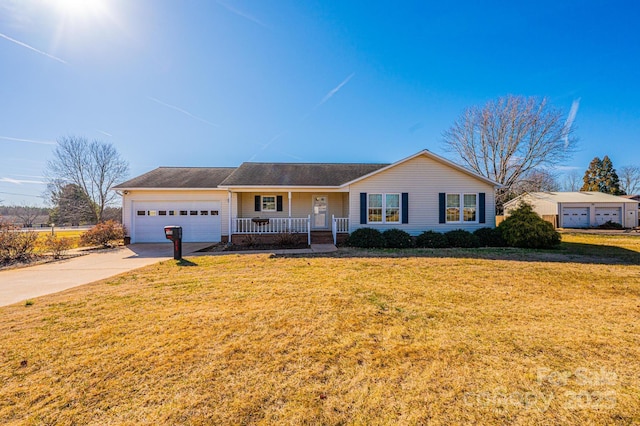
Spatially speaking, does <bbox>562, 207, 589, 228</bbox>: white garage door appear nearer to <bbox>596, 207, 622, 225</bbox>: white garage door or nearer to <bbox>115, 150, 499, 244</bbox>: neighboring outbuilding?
<bbox>596, 207, 622, 225</bbox>: white garage door

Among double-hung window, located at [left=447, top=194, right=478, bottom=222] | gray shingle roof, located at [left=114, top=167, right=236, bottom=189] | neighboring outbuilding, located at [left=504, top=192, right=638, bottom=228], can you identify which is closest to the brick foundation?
gray shingle roof, located at [left=114, top=167, right=236, bottom=189]

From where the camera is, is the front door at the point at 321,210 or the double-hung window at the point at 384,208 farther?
the front door at the point at 321,210

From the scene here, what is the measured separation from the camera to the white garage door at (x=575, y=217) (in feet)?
83.1

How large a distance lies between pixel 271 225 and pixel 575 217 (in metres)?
30.3

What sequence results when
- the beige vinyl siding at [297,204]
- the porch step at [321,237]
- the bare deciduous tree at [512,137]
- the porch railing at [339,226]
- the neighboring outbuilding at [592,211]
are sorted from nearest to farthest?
1. the porch railing at [339,226]
2. the porch step at [321,237]
3. the beige vinyl siding at [297,204]
4. the bare deciduous tree at [512,137]
5. the neighboring outbuilding at [592,211]

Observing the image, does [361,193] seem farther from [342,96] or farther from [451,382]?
[451,382]

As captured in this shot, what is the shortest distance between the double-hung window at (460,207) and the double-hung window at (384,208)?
2721 mm

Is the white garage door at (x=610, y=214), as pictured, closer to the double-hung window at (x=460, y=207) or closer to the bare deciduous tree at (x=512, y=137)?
the bare deciduous tree at (x=512, y=137)

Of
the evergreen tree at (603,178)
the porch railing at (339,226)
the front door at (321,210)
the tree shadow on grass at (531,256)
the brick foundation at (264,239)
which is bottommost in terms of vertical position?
the tree shadow on grass at (531,256)

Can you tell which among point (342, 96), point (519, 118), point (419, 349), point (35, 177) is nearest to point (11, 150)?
point (35, 177)

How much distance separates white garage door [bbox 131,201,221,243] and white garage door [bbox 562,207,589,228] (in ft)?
105

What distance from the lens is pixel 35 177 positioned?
29.8 meters

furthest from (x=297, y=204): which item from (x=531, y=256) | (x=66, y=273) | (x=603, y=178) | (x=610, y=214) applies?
(x=603, y=178)

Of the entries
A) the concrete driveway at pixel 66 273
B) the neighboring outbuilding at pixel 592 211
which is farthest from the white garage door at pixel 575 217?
the concrete driveway at pixel 66 273
